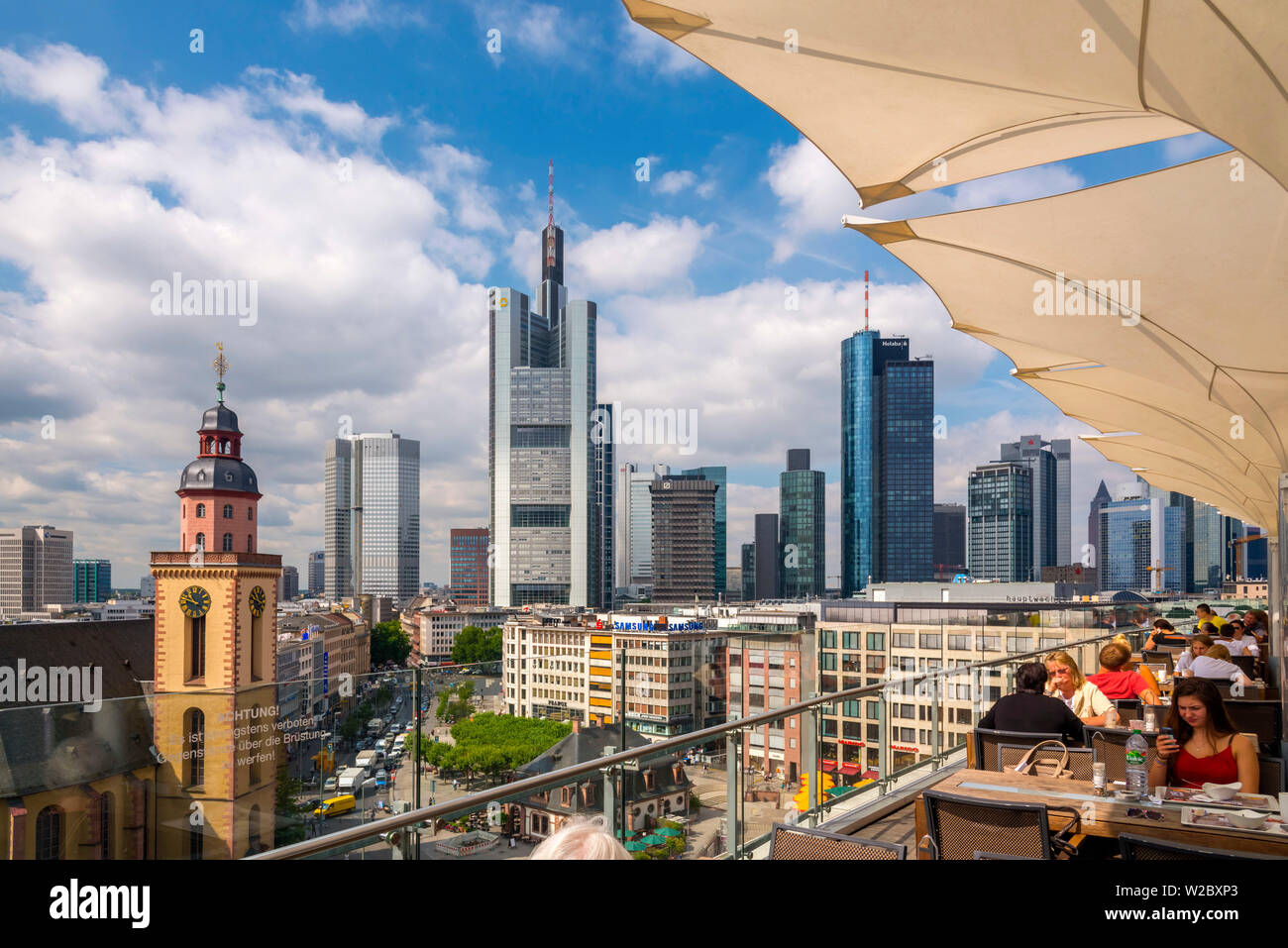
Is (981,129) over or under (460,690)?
over

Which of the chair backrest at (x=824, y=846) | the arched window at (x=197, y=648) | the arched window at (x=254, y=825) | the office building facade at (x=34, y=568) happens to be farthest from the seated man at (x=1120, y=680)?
the office building facade at (x=34, y=568)

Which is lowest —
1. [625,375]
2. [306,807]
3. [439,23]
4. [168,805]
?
[168,805]

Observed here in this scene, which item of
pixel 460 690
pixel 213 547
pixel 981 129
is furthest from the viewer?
pixel 213 547

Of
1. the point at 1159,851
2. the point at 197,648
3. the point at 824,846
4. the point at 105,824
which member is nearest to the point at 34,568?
the point at 197,648

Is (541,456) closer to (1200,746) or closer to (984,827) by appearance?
(1200,746)

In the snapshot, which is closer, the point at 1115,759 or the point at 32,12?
the point at 1115,759
